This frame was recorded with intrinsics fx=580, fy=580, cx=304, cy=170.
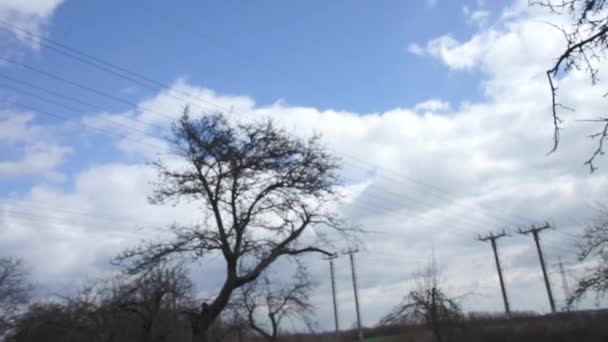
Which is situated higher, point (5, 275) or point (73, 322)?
point (5, 275)

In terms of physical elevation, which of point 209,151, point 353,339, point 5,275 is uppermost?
point 5,275

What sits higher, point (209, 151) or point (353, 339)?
point (209, 151)

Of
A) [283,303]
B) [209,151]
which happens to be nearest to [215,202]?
[209,151]

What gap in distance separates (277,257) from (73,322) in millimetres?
12731

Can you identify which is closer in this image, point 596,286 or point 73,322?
point 596,286

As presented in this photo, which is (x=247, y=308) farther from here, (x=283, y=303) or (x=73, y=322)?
(x=73, y=322)

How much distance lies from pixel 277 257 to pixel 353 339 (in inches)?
1844

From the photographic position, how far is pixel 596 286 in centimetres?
2233

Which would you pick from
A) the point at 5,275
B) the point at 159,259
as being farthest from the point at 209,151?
the point at 5,275

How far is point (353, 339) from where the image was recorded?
61844 millimetres

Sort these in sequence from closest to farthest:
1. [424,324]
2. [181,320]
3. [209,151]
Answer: [209,151]
[181,320]
[424,324]

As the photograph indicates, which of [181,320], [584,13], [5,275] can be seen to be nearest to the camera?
[584,13]

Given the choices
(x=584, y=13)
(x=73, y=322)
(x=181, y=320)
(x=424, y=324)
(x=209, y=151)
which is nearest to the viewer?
(x=584, y=13)

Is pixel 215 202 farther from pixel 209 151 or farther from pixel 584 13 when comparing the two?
pixel 584 13
